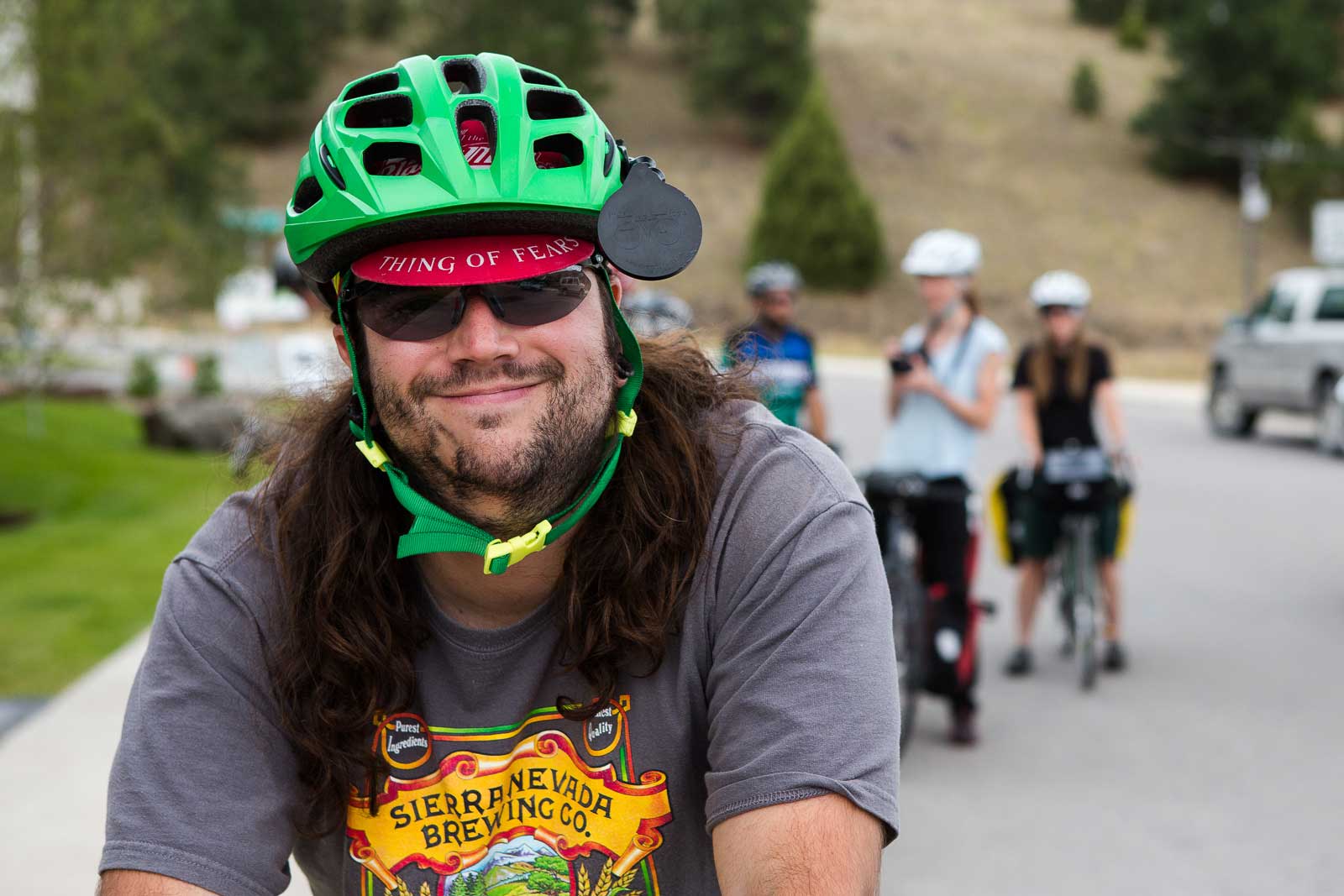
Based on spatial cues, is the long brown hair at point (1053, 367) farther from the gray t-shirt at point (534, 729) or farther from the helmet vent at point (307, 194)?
the helmet vent at point (307, 194)

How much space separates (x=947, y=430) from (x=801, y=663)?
4946 mm

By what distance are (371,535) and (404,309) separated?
13.5 inches

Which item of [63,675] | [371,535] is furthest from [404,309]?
[63,675]

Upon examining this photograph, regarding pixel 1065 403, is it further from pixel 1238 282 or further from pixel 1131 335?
pixel 1238 282

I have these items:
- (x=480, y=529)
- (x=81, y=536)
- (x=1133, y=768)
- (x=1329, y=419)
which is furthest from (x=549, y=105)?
(x=1329, y=419)

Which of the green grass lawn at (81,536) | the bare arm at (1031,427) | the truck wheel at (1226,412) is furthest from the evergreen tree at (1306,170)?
the bare arm at (1031,427)

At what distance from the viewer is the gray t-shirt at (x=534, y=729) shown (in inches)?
78.5

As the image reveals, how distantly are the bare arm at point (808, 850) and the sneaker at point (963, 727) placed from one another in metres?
4.97

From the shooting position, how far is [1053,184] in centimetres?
6238

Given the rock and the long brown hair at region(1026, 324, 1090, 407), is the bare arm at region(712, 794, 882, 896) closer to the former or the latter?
the long brown hair at region(1026, 324, 1090, 407)

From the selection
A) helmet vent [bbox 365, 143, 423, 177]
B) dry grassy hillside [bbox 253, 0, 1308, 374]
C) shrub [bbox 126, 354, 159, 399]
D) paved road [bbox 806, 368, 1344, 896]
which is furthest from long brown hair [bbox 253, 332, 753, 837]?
dry grassy hillside [bbox 253, 0, 1308, 374]

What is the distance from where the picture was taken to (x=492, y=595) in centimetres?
224

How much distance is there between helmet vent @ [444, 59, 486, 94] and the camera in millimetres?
2191

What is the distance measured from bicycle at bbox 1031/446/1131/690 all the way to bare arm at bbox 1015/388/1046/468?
0.05 metres
